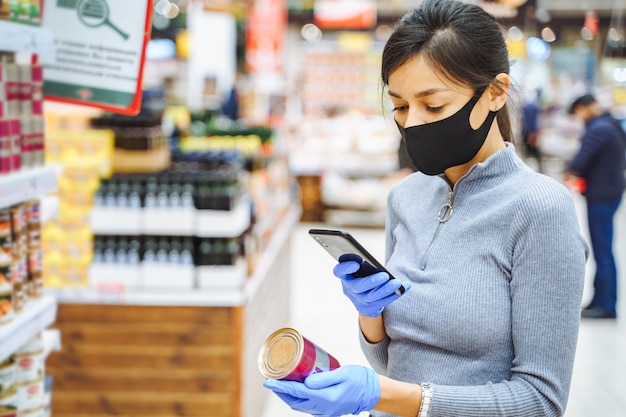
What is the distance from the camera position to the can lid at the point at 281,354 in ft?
4.52

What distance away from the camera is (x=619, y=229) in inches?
437

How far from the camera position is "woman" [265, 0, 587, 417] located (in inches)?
55.5

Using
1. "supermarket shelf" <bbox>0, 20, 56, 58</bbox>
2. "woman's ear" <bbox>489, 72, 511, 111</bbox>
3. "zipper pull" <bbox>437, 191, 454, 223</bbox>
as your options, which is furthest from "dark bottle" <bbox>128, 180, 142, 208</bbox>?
"woman's ear" <bbox>489, 72, 511, 111</bbox>

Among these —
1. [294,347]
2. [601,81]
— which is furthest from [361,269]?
[601,81]

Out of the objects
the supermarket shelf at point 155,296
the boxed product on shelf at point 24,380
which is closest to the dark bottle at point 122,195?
the supermarket shelf at point 155,296

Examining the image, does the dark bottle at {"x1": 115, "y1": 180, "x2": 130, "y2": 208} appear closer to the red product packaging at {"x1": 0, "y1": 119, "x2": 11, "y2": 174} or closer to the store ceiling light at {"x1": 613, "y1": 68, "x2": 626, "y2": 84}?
the red product packaging at {"x1": 0, "y1": 119, "x2": 11, "y2": 174}

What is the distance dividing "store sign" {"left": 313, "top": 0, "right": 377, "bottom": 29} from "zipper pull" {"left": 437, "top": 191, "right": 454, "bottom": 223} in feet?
39.0

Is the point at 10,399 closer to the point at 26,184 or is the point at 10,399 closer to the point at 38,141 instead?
the point at 26,184

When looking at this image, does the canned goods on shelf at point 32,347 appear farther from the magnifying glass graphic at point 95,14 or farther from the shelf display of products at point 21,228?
the magnifying glass graphic at point 95,14

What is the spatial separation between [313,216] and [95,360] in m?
7.17

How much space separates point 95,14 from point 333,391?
5.15ft

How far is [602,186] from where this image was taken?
21.6ft

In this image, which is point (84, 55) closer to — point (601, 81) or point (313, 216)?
point (313, 216)

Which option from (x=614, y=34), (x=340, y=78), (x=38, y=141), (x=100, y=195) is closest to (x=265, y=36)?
(x=340, y=78)
